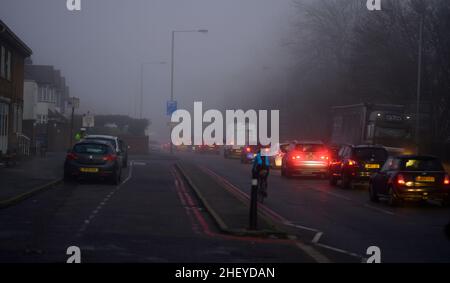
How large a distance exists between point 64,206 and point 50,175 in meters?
10.5

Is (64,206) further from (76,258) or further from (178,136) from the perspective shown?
(178,136)

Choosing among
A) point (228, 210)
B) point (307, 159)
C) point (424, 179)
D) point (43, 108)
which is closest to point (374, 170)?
point (424, 179)

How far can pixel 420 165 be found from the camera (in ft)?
66.7

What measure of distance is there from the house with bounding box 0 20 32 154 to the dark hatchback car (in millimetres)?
9759

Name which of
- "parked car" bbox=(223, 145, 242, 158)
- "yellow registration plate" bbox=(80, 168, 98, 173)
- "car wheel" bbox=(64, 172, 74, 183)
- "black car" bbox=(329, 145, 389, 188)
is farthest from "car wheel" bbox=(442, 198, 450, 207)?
"parked car" bbox=(223, 145, 242, 158)

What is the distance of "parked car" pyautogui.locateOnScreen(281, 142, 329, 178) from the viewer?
108ft

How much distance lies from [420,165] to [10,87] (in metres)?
25.0

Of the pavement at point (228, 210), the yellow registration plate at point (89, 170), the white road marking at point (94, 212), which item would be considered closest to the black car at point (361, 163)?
the pavement at point (228, 210)

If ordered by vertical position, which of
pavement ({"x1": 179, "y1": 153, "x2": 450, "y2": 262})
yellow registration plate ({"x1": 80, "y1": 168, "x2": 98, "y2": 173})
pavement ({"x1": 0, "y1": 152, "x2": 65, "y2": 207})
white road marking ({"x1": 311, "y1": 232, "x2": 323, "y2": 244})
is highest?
yellow registration plate ({"x1": 80, "y1": 168, "x2": 98, "y2": 173})

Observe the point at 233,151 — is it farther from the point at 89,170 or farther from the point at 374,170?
the point at 374,170

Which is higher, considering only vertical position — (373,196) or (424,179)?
(424,179)

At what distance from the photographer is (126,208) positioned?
18.3 meters

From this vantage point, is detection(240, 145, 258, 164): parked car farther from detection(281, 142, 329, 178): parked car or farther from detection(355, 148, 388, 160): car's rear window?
detection(355, 148, 388, 160): car's rear window
